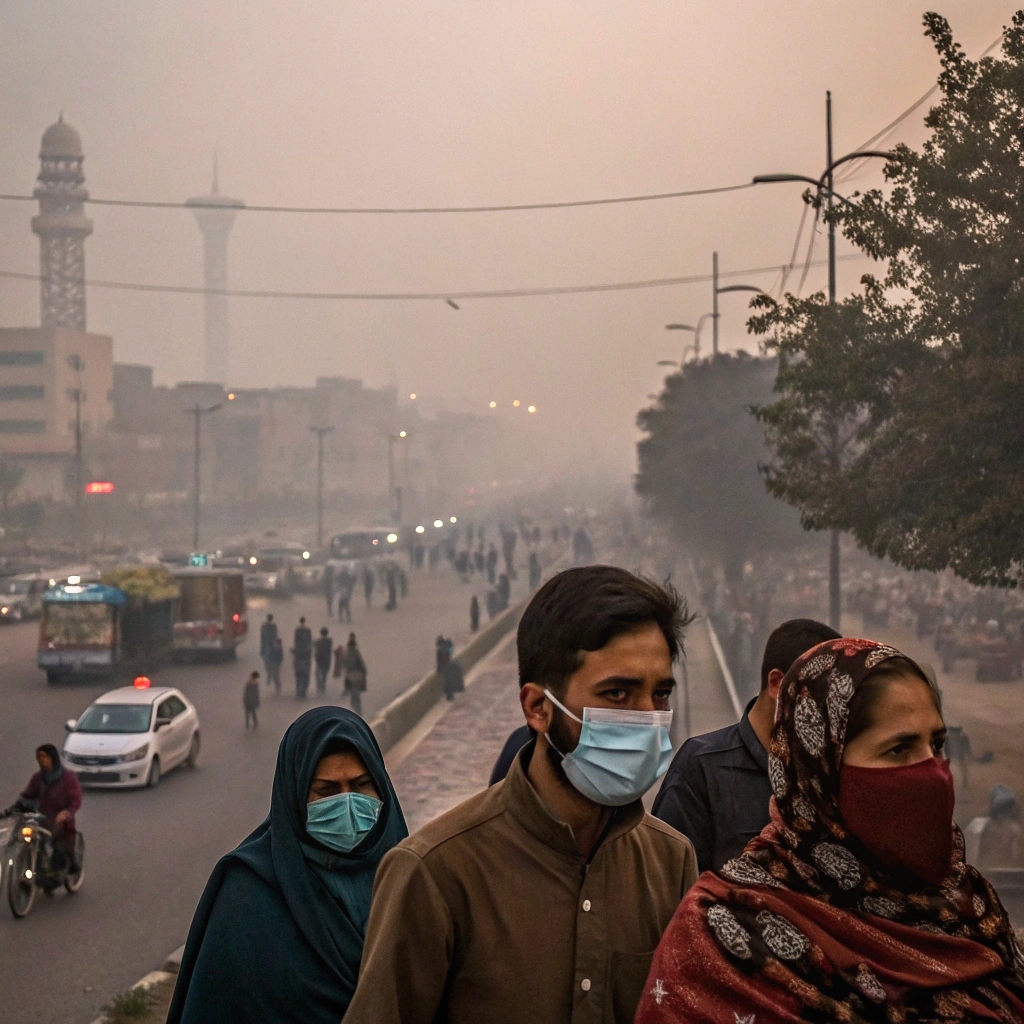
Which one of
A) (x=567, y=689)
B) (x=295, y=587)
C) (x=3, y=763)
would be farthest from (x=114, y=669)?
(x=567, y=689)

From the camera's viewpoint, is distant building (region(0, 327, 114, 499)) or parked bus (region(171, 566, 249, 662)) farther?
distant building (region(0, 327, 114, 499))

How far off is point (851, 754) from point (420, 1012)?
76 cm

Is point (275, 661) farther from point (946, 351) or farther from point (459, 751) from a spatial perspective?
point (946, 351)

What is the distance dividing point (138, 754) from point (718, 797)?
48.2 ft

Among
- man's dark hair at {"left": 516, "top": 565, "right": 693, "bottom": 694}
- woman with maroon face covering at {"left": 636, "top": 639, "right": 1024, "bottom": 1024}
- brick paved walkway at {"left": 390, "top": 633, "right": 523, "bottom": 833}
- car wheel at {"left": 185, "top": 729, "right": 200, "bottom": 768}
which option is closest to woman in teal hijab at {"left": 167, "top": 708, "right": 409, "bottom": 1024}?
man's dark hair at {"left": 516, "top": 565, "right": 693, "bottom": 694}

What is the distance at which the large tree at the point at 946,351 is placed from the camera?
11742 millimetres

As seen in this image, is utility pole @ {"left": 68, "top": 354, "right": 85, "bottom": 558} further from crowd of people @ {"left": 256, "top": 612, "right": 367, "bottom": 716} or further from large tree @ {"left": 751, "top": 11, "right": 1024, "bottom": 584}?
large tree @ {"left": 751, "top": 11, "right": 1024, "bottom": 584}

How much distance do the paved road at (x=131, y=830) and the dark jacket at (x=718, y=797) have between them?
281 inches

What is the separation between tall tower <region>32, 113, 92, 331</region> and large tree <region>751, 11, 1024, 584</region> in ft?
327

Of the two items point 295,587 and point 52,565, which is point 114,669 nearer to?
point 295,587

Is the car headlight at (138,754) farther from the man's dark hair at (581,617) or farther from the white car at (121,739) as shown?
the man's dark hair at (581,617)

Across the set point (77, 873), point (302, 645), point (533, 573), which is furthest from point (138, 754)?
point (533, 573)

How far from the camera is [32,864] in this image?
37.0ft

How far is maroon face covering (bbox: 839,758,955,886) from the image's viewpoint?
1996mm
